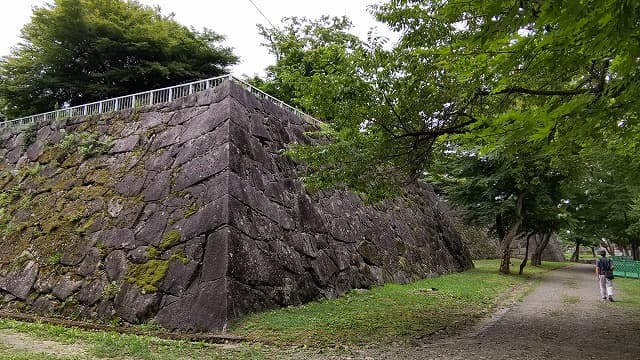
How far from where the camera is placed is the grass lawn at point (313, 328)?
5570 millimetres

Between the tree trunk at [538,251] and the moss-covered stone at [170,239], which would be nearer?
the moss-covered stone at [170,239]

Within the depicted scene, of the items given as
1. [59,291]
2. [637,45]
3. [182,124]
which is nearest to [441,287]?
[182,124]

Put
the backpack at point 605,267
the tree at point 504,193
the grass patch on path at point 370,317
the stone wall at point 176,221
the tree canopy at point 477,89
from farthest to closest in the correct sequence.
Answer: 1. the tree at point 504,193
2. the backpack at point 605,267
3. the stone wall at point 176,221
4. the grass patch on path at point 370,317
5. the tree canopy at point 477,89

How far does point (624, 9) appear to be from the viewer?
2.21 m

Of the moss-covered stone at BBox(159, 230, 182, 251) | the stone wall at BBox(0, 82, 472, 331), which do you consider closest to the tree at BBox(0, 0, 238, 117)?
the stone wall at BBox(0, 82, 472, 331)

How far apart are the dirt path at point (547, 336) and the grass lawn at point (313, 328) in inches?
22.5

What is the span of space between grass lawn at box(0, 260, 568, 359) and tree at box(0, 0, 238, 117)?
10.2 m

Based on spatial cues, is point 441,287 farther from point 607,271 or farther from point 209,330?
point 209,330

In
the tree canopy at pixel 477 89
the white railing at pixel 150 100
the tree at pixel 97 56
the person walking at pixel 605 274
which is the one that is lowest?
the person walking at pixel 605 274

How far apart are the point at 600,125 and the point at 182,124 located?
27.6 feet

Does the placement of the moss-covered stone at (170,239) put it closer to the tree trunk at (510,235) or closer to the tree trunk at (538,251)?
the tree trunk at (510,235)

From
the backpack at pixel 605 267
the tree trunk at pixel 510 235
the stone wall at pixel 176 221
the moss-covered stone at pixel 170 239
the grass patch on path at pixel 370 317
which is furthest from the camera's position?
the tree trunk at pixel 510 235

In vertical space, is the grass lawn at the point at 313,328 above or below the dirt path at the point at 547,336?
above

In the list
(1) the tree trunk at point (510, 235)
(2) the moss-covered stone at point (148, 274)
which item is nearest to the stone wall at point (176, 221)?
(2) the moss-covered stone at point (148, 274)
